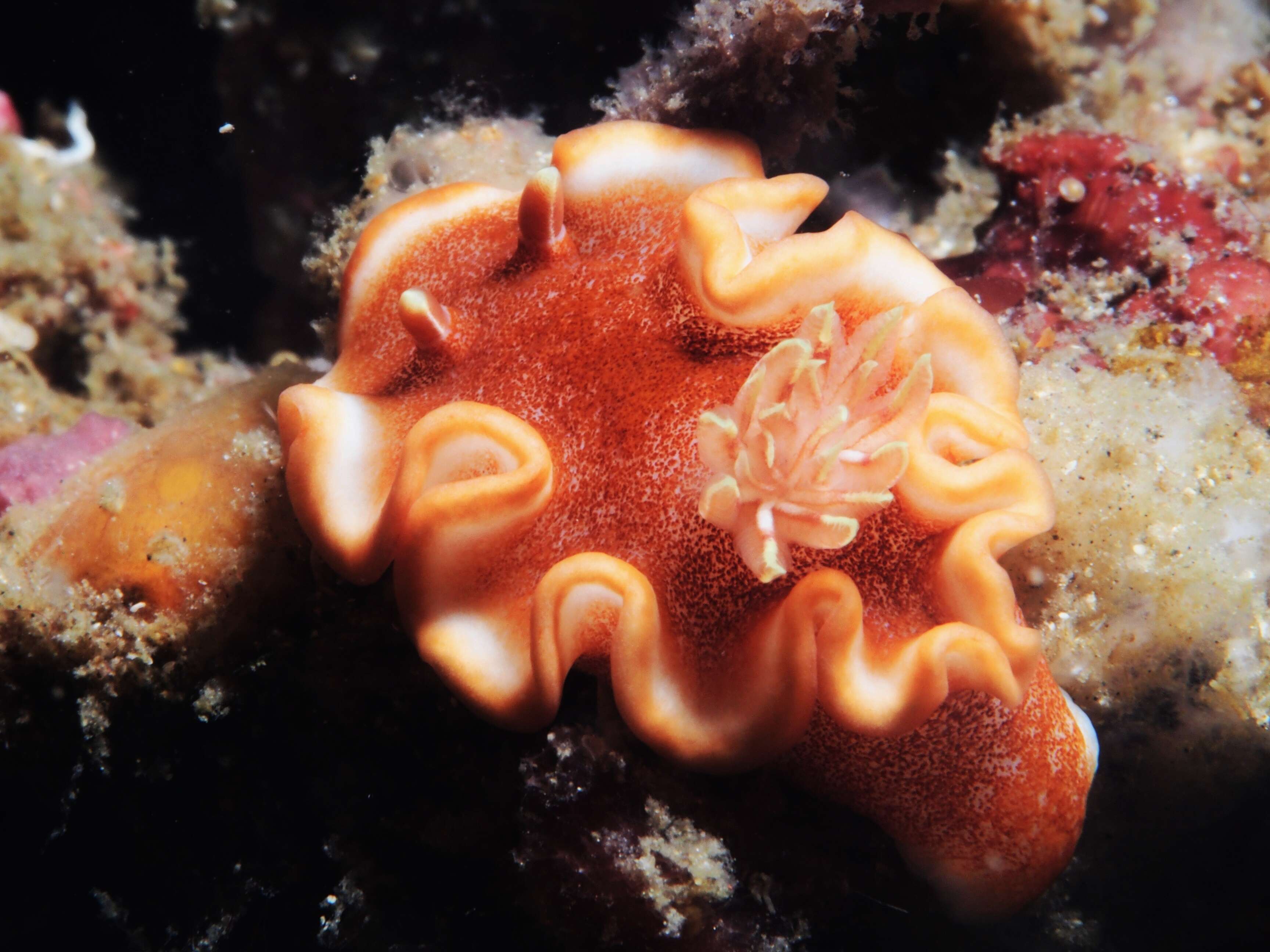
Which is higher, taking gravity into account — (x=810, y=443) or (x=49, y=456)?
(x=810, y=443)

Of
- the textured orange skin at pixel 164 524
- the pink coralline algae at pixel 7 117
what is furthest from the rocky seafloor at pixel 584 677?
the pink coralline algae at pixel 7 117

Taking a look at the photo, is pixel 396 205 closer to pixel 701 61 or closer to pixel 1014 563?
pixel 701 61

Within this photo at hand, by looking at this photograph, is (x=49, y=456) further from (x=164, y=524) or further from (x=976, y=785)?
(x=976, y=785)

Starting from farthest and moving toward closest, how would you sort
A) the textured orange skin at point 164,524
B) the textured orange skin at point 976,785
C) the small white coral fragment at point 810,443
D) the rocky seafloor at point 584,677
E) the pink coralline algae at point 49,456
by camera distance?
the pink coralline algae at point 49,456, the textured orange skin at point 164,524, the rocky seafloor at point 584,677, the textured orange skin at point 976,785, the small white coral fragment at point 810,443

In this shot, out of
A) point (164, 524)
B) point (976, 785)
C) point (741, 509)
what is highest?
point (741, 509)

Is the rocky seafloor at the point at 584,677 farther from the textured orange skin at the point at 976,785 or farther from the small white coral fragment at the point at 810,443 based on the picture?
the small white coral fragment at the point at 810,443

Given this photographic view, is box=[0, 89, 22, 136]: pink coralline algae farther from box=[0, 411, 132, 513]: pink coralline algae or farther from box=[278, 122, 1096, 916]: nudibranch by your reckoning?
box=[278, 122, 1096, 916]: nudibranch

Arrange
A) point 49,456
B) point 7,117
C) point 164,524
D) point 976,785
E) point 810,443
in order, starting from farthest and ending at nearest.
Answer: point 7,117, point 49,456, point 164,524, point 976,785, point 810,443

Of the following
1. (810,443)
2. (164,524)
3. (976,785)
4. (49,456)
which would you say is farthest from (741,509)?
(49,456)
